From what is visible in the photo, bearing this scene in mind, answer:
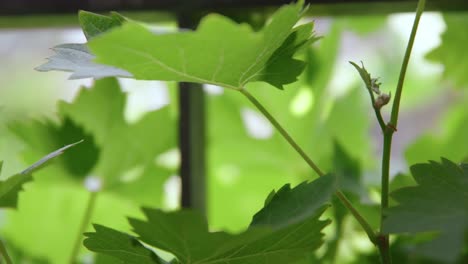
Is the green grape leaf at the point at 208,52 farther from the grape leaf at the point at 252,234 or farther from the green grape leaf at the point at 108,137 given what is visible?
the green grape leaf at the point at 108,137

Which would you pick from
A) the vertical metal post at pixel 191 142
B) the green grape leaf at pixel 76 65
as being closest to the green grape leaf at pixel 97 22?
the green grape leaf at pixel 76 65

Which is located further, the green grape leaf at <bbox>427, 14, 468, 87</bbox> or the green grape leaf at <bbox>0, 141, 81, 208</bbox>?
the green grape leaf at <bbox>427, 14, 468, 87</bbox>

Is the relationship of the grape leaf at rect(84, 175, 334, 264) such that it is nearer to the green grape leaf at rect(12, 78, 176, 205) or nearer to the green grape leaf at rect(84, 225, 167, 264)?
the green grape leaf at rect(84, 225, 167, 264)

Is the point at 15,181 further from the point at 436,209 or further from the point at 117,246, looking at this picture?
the point at 436,209

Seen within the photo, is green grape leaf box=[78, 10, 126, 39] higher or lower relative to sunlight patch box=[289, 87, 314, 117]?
higher

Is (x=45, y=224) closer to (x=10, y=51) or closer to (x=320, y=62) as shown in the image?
(x=320, y=62)

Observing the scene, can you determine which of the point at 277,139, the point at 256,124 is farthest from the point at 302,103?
the point at 256,124

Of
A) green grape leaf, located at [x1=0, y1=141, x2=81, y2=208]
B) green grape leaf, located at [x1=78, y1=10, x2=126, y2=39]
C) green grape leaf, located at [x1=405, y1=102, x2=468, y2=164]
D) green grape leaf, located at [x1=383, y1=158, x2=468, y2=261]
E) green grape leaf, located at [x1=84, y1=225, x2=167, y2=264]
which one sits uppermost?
green grape leaf, located at [x1=78, y1=10, x2=126, y2=39]

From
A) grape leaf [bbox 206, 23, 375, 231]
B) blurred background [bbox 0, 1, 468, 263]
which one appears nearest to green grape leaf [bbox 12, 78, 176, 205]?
blurred background [bbox 0, 1, 468, 263]

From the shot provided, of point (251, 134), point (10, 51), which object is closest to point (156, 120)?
point (251, 134)
